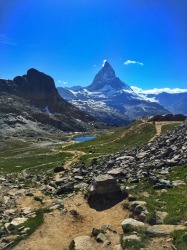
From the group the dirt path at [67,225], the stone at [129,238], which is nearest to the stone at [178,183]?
the dirt path at [67,225]

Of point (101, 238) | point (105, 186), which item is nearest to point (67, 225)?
point (101, 238)

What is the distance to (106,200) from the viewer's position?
34625 mm

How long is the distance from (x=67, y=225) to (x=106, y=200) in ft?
19.0

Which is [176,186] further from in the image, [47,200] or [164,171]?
[47,200]

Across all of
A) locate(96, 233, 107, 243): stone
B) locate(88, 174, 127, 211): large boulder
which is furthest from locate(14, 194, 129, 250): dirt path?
locate(96, 233, 107, 243): stone

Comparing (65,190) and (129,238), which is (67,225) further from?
(65,190)

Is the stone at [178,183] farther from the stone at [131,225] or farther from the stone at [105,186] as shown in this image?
the stone at [131,225]

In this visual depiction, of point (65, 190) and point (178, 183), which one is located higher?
point (178, 183)

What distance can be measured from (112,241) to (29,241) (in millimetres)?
6453

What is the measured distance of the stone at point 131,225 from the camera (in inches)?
1040

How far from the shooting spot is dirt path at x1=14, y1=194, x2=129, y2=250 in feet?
87.2

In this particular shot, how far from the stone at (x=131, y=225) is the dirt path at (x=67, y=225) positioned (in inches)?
26.2

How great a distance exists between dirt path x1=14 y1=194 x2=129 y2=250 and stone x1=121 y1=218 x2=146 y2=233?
0.67 m

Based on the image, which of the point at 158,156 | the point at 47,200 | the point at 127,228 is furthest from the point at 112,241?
the point at 158,156
